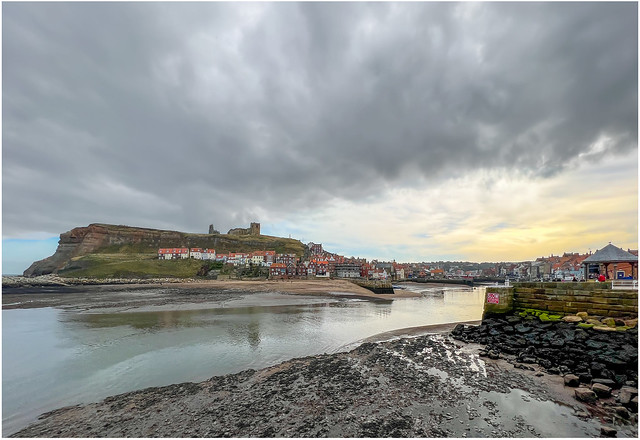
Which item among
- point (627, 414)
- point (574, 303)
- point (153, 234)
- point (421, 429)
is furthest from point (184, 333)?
point (153, 234)

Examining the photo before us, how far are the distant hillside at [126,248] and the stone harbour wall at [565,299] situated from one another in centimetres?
11012

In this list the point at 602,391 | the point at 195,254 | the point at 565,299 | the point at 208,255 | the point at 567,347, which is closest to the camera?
the point at 602,391

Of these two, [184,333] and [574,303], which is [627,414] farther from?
[184,333]

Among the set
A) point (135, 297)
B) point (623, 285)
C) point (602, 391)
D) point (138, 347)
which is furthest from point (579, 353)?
point (135, 297)

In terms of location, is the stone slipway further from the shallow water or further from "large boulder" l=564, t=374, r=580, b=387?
the shallow water

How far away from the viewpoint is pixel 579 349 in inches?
520

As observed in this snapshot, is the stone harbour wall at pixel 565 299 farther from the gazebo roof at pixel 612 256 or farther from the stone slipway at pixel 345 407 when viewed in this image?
the gazebo roof at pixel 612 256

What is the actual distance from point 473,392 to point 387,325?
605 inches

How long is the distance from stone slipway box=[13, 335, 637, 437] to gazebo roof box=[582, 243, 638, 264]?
2147cm

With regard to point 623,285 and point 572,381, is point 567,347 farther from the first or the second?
point 623,285

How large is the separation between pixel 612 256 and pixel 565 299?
1179 centimetres

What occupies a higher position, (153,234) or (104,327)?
(153,234)

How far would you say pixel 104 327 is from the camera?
23.0 metres

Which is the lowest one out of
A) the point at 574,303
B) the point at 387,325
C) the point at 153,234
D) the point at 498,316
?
the point at 387,325
